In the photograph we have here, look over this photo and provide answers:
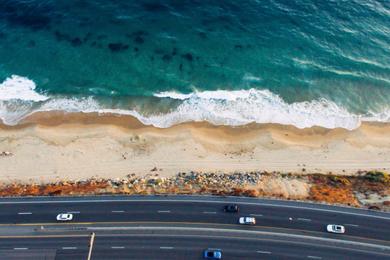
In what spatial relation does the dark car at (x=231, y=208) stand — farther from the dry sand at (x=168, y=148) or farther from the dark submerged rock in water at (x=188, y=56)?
the dark submerged rock in water at (x=188, y=56)

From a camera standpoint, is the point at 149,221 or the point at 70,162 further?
the point at 70,162

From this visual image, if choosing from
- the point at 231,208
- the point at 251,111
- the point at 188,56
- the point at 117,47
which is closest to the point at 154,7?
the point at 117,47

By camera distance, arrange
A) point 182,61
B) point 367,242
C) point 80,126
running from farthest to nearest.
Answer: point 182,61 → point 80,126 → point 367,242

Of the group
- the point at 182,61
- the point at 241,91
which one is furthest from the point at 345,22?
the point at 182,61

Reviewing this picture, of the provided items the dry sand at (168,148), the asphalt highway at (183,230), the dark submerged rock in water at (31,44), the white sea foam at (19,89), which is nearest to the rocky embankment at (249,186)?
the asphalt highway at (183,230)

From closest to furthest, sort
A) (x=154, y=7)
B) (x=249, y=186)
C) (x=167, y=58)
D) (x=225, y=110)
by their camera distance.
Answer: (x=249, y=186) → (x=225, y=110) → (x=167, y=58) → (x=154, y=7)

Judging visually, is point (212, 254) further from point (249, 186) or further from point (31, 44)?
point (31, 44)

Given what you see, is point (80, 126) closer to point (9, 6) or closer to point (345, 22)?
point (9, 6)
